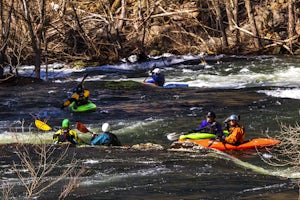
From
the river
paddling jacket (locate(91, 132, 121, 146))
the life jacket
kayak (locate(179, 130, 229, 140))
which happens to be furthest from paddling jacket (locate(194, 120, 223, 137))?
the life jacket

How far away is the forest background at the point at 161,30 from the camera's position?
25906 millimetres

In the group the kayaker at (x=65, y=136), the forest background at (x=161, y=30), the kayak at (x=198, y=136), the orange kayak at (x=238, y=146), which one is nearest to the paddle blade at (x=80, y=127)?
the kayaker at (x=65, y=136)

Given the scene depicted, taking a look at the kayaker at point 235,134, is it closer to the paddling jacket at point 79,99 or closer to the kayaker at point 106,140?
the kayaker at point 106,140

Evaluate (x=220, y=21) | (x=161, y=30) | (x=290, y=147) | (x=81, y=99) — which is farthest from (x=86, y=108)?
(x=161, y=30)

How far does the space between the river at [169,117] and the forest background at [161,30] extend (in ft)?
3.97

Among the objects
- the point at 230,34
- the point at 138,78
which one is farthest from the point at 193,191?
the point at 230,34

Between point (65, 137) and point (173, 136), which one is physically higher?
point (65, 137)

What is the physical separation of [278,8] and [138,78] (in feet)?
36.9

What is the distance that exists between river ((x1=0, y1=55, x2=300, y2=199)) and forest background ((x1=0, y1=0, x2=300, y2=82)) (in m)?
1.21

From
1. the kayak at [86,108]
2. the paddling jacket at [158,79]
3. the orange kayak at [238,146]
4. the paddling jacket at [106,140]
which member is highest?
the paddling jacket at [106,140]

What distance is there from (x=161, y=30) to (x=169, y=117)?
A: 15.7m

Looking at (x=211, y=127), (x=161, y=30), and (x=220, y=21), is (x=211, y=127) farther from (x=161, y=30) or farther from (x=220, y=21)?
(x=161, y=30)

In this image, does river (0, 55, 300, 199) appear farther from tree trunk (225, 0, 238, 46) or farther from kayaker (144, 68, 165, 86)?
tree trunk (225, 0, 238, 46)

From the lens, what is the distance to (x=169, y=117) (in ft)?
45.4
